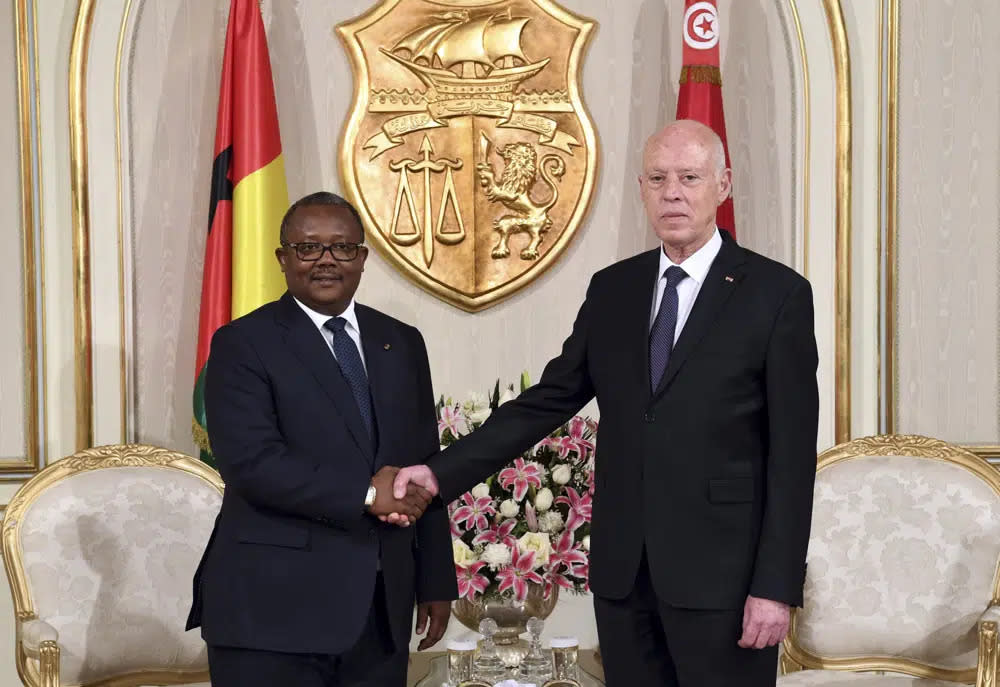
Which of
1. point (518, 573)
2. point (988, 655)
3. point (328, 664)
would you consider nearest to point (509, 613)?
point (518, 573)

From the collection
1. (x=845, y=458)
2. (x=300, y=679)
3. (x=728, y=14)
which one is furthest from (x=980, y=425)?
(x=300, y=679)

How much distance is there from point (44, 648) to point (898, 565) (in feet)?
7.67

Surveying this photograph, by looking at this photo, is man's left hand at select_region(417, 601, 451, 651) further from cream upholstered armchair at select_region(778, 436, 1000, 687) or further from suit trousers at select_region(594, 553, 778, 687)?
cream upholstered armchair at select_region(778, 436, 1000, 687)

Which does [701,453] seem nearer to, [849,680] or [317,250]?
[317,250]

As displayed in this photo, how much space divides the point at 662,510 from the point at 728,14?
8.25 feet

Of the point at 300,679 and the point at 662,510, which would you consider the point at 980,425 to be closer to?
the point at 662,510

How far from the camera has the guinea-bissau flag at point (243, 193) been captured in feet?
12.4

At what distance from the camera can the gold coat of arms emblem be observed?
403 cm

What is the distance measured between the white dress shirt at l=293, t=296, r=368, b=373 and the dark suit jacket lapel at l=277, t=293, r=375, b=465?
0.03 m

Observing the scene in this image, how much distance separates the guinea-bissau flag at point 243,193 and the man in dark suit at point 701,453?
1675mm

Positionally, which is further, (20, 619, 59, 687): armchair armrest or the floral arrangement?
(20, 619, 59, 687): armchair armrest

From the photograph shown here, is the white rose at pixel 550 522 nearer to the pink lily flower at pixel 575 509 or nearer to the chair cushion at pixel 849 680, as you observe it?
the pink lily flower at pixel 575 509

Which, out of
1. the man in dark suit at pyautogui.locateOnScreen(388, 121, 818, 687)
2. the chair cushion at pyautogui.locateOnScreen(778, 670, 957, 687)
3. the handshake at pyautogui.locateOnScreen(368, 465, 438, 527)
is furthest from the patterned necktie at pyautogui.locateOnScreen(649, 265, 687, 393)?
the chair cushion at pyautogui.locateOnScreen(778, 670, 957, 687)

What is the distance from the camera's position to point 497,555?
262 cm
